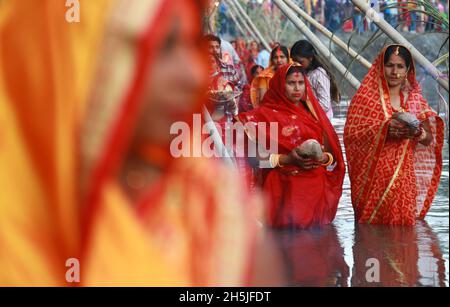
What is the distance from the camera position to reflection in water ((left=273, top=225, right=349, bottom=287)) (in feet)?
21.7

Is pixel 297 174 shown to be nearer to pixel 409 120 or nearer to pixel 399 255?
pixel 409 120

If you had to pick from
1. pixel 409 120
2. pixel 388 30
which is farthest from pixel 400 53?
pixel 388 30

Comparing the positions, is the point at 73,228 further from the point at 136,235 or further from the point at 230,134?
the point at 230,134

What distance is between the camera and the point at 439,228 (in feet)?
29.3

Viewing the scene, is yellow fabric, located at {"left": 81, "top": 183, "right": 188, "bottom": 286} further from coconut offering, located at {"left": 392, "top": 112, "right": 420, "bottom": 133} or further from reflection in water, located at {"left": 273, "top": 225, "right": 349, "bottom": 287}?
coconut offering, located at {"left": 392, "top": 112, "right": 420, "bottom": 133}

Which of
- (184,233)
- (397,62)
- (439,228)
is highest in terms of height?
(397,62)

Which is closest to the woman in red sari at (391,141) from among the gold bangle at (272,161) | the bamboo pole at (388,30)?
the gold bangle at (272,161)

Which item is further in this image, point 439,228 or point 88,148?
point 439,228

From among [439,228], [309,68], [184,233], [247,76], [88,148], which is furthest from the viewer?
[247,76]

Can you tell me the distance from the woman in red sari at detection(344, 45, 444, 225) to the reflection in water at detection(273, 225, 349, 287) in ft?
1.52

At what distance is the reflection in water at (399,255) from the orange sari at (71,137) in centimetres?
492

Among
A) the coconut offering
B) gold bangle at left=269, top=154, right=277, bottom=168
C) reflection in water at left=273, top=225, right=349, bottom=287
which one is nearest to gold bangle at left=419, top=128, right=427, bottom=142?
the coconut offering
